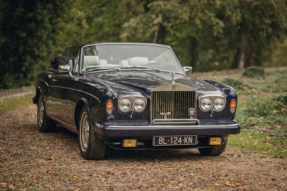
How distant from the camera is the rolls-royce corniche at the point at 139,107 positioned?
17.7ft

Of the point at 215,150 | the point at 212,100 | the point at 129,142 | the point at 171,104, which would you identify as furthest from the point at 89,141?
the point at 215,150

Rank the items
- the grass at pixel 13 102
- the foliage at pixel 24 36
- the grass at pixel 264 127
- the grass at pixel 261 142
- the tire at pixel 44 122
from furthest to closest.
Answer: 1. the foliage at pixel 24 36
2. the grass at pixel 13 102
3. the tire at pixel 44 122
4. the grass at pixel 264 127
5. the grass at pixel 261 142

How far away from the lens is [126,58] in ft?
22.8

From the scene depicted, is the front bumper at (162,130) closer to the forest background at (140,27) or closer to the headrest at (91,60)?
the headrest at (91,60)

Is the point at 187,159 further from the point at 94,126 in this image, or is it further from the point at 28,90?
the point at 28,90

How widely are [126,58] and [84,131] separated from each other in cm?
154

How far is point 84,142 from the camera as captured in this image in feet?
20.1

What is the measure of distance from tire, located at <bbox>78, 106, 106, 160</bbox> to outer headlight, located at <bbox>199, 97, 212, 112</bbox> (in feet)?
4.78

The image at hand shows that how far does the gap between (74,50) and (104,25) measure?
2216 cm

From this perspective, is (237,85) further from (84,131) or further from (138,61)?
(84,131)

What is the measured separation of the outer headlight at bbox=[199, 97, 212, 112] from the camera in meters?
5.72

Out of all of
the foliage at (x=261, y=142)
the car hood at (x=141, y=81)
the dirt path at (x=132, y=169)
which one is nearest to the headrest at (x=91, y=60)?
the car hood at (x=141, y=81)

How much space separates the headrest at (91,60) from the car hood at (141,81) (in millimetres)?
313

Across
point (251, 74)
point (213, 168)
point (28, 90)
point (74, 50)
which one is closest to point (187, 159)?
point (213, 168)
